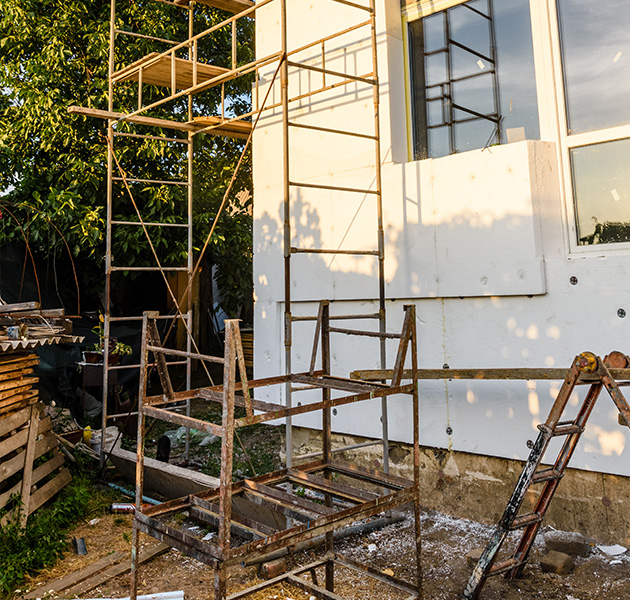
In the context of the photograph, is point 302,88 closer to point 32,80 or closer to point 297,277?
point 297,277

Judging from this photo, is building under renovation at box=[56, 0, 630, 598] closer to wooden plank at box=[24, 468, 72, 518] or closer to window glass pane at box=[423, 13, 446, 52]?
window glass pane at box=[423, 13, 446, 52]

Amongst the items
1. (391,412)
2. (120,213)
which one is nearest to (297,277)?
(391,412)

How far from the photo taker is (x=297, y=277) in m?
6.01

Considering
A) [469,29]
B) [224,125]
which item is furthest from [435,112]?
[224,125]

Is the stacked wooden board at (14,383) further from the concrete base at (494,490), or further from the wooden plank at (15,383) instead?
the concrete base at (494,490)

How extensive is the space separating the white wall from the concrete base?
13cm

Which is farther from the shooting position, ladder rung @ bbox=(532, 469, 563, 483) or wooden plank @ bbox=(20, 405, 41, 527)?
wooden plank @ bbox=(20, 405, 41, 527)

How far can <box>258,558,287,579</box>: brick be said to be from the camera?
12.3 feet

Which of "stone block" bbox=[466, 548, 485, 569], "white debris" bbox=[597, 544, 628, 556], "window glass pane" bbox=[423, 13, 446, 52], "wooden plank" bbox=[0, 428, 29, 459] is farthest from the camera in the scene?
"window glass pane" bbox=[423, 13, 446, 52]

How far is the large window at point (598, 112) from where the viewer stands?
4.37m

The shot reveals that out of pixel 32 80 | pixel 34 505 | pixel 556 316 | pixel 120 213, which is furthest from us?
pixel 120 213

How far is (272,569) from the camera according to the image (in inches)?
148

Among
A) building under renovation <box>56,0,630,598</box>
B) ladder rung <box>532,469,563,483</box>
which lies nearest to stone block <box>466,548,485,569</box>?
building under renovation <box>56,0,630,598</box>

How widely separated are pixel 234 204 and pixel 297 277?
5939mm
